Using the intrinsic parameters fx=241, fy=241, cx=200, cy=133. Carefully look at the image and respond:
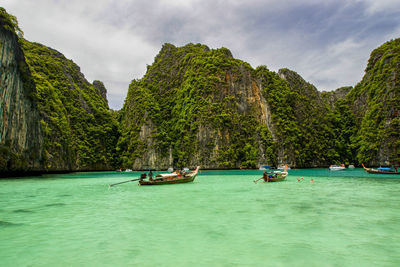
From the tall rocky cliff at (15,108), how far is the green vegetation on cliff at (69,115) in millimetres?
17387

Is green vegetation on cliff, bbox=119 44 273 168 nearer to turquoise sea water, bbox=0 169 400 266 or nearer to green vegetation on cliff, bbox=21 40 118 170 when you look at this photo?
green vegetation on cliff, bbox=21 40 118 170

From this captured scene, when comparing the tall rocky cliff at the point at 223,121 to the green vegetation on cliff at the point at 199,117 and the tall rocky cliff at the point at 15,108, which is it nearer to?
the green vegetation on cliff at the point at 199,117

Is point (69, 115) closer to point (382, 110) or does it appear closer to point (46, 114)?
point (46, 114)

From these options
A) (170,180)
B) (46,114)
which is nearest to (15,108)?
(170,180)

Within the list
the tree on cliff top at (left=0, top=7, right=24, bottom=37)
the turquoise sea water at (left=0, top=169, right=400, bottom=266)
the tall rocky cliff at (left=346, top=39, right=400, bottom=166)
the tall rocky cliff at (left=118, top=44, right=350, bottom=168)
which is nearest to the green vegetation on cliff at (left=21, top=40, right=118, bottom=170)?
the tall rocky cliff at (left=118, top=44, right=350, bottom=168)

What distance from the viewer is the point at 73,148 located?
2899 inches

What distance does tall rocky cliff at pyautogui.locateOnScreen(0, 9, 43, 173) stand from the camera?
3188 cm

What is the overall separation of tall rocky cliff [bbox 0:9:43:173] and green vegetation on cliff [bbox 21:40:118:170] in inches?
685

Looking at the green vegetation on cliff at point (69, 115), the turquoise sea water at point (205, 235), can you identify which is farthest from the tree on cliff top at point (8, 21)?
the turquoise sea water at point (205, 235)

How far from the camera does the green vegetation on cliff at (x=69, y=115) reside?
2438 inches

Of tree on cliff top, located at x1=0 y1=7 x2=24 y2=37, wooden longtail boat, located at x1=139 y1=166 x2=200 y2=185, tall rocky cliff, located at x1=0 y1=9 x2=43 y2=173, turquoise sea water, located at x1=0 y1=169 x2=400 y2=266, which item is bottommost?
turquoise sea water, located at x1=0 y1=169 x2=400 y2=266

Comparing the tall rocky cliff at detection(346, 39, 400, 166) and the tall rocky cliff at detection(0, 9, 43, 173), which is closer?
the tall rocky cliff at detection(0, 9, 43, 173)

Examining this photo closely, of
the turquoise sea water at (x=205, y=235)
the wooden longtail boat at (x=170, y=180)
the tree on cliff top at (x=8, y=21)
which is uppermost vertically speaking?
the tree on cliff top at (x=8, y=21)

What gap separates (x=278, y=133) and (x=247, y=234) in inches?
3179
